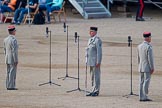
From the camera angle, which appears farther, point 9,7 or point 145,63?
point 9,7

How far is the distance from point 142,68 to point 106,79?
312 centimetres

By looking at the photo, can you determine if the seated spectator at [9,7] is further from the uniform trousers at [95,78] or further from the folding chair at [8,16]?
the uniform trousers at [95,78]

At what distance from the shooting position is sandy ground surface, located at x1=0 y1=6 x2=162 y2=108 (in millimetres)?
14781

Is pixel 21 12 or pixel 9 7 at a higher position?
pixel 9 7

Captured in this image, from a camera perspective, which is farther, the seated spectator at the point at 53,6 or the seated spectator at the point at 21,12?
the seated spectator at the point at 53,6

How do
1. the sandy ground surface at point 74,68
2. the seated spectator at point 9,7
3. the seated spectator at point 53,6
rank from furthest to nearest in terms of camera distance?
the seated spectator at point 9,7
the seated spectator at point 53,6
the sandy ground surface at point 74,68

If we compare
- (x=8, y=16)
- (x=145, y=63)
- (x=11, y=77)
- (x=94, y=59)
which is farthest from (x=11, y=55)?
(x=8, y=16)

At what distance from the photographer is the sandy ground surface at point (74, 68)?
14781 millimetres

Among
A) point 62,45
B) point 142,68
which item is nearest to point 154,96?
point 142,68

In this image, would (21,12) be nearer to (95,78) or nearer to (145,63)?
(95,78)

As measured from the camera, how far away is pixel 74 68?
19.9 meters

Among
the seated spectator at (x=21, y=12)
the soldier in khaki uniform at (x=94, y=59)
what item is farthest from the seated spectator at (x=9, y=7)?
the soldier in khaki uniform at (x=94, y=59)

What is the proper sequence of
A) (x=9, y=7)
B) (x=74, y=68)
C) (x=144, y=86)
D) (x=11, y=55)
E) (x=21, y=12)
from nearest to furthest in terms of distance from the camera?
1. (x=144, y=86)
2. (x=11, y=55)
3. (x=74, y=68)
4. (x=21, y=12)
5. (x=9, y=7)

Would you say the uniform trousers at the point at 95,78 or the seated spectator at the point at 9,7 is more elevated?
the seated spectator at the point at 9,7
